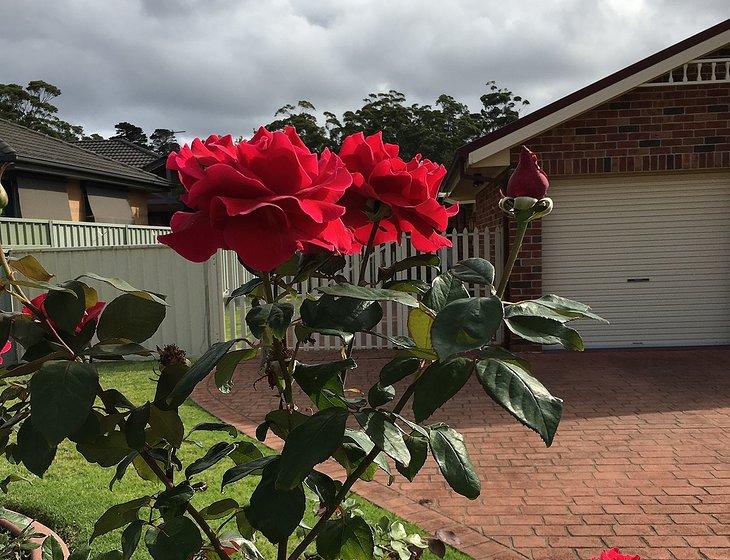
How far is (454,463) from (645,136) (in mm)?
8195

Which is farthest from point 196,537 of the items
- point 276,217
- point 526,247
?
point 526,247

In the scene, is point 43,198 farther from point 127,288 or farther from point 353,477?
point 353,477

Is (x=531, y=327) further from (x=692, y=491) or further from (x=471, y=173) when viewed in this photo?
(x=471, y=173)

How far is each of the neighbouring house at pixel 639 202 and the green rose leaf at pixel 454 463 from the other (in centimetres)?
729

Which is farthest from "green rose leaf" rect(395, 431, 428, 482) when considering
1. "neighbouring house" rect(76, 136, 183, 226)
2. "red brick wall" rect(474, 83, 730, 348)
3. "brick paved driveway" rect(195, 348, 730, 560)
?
"neighbouring house" rect(76, 136, 183, 226)

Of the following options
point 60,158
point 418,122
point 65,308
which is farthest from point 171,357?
point 418,122

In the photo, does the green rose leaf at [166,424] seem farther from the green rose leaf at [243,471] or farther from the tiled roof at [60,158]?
the tiled roof at [60,158]

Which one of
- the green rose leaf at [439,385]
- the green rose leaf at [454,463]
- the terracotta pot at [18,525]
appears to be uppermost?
the green rose leaf at [439,385]

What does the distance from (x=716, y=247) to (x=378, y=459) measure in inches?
344

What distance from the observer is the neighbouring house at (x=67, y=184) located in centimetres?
1376

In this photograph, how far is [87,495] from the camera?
3.65 meters

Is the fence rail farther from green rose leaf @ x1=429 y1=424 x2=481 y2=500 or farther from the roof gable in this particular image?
green rose leaf @ x1=429 y1=424 x2=481 y2=500

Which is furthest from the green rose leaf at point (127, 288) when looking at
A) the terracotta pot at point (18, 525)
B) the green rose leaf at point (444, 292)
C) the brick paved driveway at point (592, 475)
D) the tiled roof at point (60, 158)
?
the tiled roof at point (60, 158)

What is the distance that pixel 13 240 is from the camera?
10.1 meters
